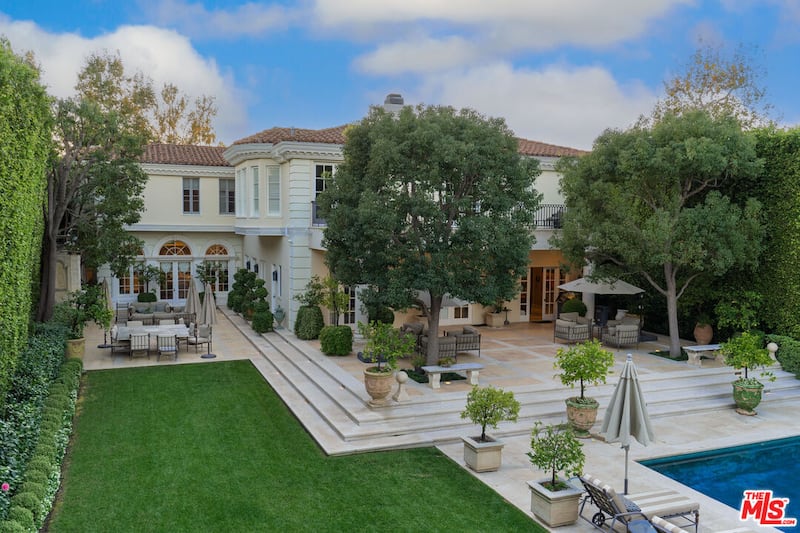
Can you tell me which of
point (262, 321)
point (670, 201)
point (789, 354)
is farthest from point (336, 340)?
point (789, 354)

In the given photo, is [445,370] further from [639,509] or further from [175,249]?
[175,249]

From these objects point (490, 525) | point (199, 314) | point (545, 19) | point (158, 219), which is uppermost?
point (545, 19)

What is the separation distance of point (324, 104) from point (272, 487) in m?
23.4

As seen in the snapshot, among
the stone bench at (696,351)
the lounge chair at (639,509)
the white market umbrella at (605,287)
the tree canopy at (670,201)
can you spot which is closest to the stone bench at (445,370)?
the lounge chair at (639,509)

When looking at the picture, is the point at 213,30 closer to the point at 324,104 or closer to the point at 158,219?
the point at 324,104

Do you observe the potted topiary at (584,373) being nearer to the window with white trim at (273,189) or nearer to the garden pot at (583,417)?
the garden pot at (583,417)

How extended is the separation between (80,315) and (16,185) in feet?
29.1

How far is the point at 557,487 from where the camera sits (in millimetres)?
9531

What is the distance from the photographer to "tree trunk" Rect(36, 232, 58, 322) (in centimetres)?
1808

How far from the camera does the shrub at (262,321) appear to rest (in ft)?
76.3

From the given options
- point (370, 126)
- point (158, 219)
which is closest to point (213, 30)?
point (158, 219)

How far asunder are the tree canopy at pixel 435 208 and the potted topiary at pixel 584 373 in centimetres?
329

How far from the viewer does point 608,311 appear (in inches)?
969

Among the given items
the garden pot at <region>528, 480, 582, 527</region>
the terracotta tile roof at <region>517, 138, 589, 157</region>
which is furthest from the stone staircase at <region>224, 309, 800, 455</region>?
the terracotta tile roof at <region>517, 138, 589, 157</region>
